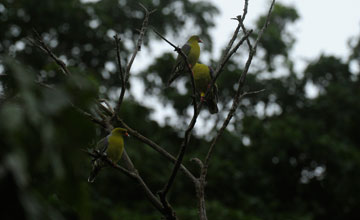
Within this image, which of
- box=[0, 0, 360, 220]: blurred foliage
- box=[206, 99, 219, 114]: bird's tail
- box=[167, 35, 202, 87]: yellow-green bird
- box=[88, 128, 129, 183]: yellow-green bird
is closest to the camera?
box=[88, 128, 129, 183]: yellow-green bird

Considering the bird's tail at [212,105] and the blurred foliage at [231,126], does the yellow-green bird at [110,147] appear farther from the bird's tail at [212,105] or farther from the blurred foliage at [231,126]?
the blurred foliage at [231,126]

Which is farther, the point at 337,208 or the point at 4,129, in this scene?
the point at 337,208

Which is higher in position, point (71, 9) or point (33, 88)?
point (71, 9)

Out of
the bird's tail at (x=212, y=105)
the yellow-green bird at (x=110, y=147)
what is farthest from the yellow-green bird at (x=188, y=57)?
the yellow-green bird at (x=110, y=147)

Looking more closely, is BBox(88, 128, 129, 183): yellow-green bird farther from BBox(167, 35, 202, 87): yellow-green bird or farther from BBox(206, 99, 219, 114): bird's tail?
BBox(206, 99, 219, 114): bird's tail

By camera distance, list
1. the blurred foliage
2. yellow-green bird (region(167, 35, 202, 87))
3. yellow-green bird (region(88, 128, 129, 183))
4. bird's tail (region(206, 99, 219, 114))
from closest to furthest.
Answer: yellow-green bird (region(88, 128, 129, 183)), yellow-green bird (region(167, 35, 202, 87)), bird's tail (region(206, 99, 219, 114)), the blurred foliage

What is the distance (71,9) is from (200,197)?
31.9ft

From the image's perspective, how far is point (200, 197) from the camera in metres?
2.93

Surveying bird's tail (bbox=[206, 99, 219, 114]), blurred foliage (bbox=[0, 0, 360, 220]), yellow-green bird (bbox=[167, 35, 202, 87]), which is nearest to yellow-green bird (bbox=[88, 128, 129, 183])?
yellow-green bird (bbox=[167, 35, 202, 87])

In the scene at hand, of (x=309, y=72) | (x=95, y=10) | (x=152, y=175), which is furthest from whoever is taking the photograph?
(x=309, y=72)

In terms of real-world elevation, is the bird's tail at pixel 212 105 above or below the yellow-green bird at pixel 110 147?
above

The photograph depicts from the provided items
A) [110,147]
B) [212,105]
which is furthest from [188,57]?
[110,147]

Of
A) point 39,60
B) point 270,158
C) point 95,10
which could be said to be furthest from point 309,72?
point 39,60

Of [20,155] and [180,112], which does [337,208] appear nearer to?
[180,112]
